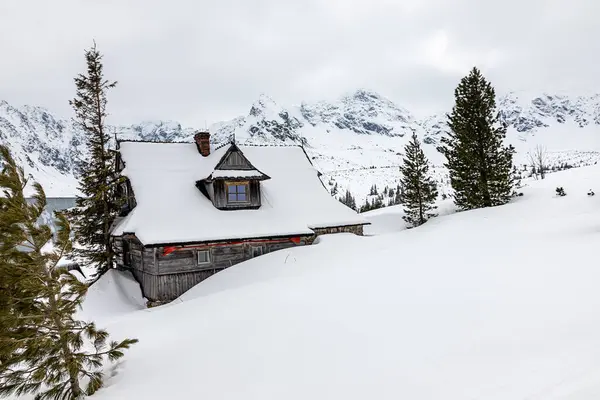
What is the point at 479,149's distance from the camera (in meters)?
27.5

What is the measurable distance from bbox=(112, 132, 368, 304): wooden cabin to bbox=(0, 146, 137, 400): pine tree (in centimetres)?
1012

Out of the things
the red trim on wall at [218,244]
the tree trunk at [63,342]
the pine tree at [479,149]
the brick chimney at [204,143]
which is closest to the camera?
the tree trunk at [63,342]

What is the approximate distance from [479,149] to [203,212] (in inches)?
793

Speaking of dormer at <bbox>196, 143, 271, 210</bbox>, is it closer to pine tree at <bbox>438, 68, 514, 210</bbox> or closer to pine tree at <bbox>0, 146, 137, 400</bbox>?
pine tree at <bbox>0, 146, 137, 400</bbox>

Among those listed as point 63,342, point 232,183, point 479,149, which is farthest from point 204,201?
point 479,149

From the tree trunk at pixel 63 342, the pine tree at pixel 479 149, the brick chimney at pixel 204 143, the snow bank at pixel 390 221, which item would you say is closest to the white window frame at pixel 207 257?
the brick chimney at pixel 204 143

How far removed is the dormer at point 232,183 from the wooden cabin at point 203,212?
0.19 ft

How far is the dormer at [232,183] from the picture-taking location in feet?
73.4

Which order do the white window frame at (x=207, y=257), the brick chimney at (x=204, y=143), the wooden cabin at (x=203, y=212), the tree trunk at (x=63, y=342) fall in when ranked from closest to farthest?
the tree trunk at (x=63, y=342)
the wooden cabin at (x=203, y=212)
the white window frame at (x=207, y=257)
the brick chimney at (x=204, y=143)

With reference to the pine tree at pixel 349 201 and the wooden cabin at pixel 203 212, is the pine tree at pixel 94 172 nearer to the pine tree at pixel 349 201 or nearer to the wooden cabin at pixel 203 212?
the wooden cabin at pixel 203 212

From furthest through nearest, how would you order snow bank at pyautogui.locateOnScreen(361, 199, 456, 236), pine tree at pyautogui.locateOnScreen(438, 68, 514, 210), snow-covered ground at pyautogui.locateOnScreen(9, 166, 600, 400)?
snow bank at pyautogui.locateOnScreen(361, 199, 456, 236) → pine tree at pyautogui.locateOnScreen(438, 68, 514, 210) → snow-covered ground at pyautogui.locateOnScreen(9, 166, 600, 400)

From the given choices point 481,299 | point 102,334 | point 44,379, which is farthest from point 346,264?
point 44,379

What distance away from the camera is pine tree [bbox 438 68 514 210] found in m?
26.9

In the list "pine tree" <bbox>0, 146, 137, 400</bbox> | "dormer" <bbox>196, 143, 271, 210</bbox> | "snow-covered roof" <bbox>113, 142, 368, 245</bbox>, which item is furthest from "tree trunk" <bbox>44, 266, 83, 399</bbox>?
"dormer" <bbox>196, 143, 271, 210</bbox>
